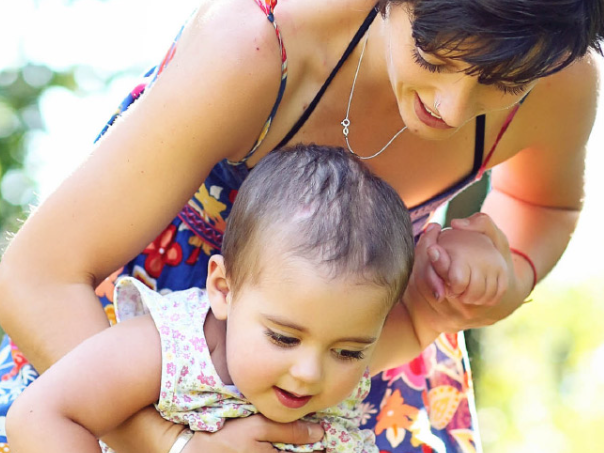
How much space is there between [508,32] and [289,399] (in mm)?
819

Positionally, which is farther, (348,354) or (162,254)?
(162,254)

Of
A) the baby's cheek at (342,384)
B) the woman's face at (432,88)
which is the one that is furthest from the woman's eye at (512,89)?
the baby's cheek at (342,384)

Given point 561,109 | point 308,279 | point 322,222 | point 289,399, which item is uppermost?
point 561,109

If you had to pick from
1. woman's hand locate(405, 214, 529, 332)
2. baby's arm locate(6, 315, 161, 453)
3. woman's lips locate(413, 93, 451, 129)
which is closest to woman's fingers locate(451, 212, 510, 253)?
woman's hand locate(405, 214, 529, 332)

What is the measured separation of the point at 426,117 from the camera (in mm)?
1896

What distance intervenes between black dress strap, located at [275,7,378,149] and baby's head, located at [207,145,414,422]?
247 mm

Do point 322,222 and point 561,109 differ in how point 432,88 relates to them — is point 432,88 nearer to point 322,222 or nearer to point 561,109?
point 322,222

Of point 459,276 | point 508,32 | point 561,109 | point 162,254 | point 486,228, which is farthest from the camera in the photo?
point 561,109

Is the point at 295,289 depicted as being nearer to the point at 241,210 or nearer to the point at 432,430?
the point at 241,210

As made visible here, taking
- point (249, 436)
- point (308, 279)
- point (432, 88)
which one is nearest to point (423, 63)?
point (432, 88)

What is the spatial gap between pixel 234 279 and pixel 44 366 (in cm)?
47

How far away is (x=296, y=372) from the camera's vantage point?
1.69 m

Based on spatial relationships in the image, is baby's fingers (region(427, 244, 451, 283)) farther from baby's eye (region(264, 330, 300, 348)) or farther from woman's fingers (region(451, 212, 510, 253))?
baby's eye (region(264, 330, 300, 348))

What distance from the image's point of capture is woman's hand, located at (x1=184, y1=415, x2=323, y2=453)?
70.7 inches
